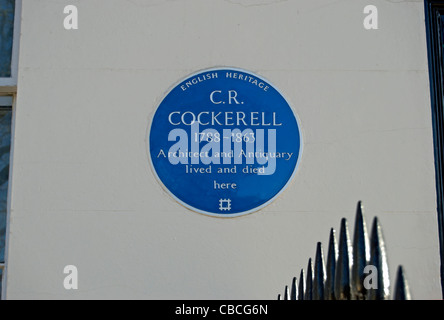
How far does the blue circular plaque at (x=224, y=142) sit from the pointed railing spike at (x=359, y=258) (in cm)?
151

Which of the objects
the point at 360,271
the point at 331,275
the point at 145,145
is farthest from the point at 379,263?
the point at 145,145

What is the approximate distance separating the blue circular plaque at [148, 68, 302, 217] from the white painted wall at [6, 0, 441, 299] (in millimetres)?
65

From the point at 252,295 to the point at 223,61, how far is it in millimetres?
1358

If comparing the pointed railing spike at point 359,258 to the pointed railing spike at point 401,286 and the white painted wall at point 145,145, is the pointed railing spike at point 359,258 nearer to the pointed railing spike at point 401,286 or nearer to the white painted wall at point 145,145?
the pointed railing spike at point 401,286

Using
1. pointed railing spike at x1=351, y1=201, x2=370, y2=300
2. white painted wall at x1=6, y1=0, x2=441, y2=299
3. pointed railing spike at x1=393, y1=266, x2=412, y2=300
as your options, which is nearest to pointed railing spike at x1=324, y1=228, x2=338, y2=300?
pointed railing spike at x1=351, y1=201, x2=370, y2=300

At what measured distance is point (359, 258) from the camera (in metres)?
2.32

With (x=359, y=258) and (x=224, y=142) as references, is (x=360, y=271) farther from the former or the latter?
(x=224, y=142)

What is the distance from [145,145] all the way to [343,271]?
1795 mm

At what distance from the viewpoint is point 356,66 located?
4.05m

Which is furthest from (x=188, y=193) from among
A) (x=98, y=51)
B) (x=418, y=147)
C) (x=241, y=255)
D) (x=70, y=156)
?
(x=418, y=147)

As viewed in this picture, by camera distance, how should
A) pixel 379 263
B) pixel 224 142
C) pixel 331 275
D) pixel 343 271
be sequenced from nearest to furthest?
pixel 379 263, pixel 343 271, pixel 331 275, pixel 224 142

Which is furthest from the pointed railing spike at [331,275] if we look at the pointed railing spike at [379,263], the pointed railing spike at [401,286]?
the pointed railing spike at [401,286]

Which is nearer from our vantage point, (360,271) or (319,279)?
(360,271)
